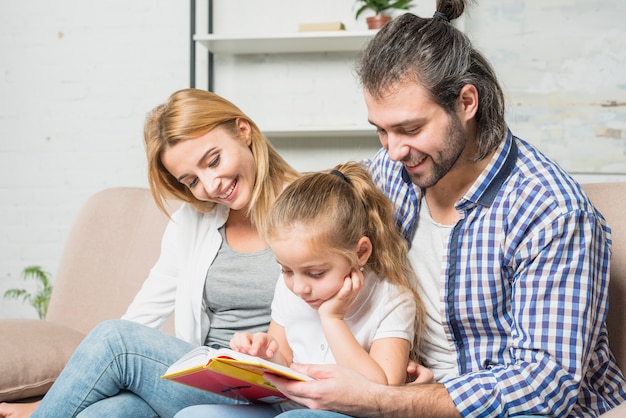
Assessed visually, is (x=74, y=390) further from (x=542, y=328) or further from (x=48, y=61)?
(x=48, y=61)

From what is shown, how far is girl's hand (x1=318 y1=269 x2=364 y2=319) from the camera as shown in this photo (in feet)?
4.53

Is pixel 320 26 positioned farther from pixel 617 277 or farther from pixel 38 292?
pixel 617 277

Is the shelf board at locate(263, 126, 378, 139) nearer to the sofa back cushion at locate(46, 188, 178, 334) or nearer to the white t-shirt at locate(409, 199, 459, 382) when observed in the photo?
the sofa back cushion at locate(46, 188, 178, 334)

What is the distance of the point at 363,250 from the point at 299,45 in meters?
2.26

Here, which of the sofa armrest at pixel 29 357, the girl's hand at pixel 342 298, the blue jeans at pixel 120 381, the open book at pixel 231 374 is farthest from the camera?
the sofa armrest at pixel 29 357

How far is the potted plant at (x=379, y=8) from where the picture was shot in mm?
3373

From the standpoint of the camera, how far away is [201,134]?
5.65ft

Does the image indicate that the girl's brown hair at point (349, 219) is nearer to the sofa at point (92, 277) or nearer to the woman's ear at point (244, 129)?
the woman's ear at point (244, 129)

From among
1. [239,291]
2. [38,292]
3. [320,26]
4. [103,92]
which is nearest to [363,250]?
[239,291]

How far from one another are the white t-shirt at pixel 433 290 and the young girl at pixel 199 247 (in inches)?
15.0

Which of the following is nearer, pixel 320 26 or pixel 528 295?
pixel 528 295

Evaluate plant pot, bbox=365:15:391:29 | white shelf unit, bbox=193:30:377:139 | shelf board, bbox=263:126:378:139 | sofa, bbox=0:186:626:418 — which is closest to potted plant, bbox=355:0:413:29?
plant pot, bbox=365:15:391:29

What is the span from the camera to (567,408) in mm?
1313

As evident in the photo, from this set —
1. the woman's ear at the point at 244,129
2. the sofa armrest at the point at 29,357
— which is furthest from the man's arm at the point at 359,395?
the sofa armrest at the point at 29,357
